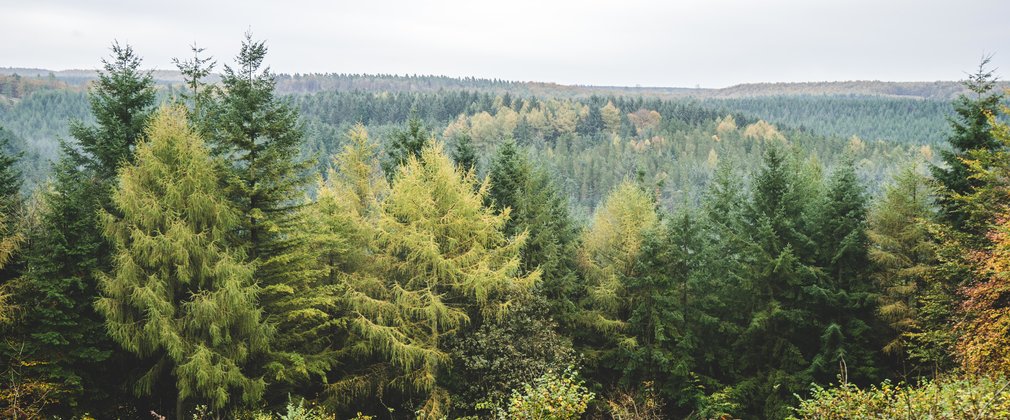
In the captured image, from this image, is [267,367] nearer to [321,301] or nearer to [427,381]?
[321,301]

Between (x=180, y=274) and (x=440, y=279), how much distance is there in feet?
24.4

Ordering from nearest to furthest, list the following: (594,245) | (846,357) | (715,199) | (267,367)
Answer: (267,367), (846,357), (594,245), (715,199)

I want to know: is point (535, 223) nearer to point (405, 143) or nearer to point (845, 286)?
point (405, 143)

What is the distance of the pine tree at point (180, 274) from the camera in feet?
50.2

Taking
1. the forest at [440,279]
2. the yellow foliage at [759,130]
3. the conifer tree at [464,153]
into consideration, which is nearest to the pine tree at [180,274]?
the forest at [440,279]

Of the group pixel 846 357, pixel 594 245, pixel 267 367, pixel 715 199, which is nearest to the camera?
pixel 267 367

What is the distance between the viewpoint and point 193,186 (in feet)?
52.2

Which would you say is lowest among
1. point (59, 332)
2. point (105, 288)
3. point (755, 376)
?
point (755, 376)

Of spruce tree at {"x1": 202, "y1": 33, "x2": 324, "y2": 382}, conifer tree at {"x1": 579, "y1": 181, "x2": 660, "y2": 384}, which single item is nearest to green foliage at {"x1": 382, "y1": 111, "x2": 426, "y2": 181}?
spruce tree at {"x1": 202, "y1": 33, "x2": 324, "y2": 382}

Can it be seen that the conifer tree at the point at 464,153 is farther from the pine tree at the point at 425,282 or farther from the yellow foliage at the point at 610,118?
the yellow foliage at the point at 610,118

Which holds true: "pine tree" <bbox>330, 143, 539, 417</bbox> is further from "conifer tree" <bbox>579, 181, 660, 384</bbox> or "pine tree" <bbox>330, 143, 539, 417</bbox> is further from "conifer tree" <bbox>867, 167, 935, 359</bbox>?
"conifer tree" <bbox>867, 167, 935, 359</bbox>

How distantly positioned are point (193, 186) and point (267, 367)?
546 centimetres

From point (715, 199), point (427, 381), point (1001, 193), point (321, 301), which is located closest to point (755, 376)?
point (715, 199)

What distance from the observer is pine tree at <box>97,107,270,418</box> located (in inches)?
603
